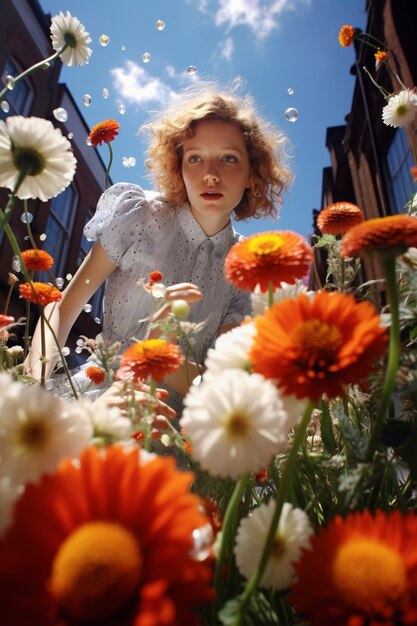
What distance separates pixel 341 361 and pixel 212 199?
0.98 m

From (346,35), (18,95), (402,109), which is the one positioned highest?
(18,95)

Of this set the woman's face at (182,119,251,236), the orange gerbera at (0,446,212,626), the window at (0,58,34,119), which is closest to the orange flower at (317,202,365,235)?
the orange gerbera at (0,446,212,626)

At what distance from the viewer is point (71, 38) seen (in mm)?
657

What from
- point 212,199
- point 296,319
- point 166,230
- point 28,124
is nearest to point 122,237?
point 166,230

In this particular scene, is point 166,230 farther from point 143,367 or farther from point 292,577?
point 292,577

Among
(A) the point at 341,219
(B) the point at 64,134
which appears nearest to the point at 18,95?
(B) the point at 64,134

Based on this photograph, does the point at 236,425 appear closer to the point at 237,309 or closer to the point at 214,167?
the point at 214,167

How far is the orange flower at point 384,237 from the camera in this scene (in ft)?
0.76

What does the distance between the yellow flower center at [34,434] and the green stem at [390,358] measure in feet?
0.54

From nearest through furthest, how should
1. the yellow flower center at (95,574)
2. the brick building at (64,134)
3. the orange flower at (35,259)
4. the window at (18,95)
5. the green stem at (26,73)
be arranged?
the yellow flower center at (95,574), the green stem at (26,73), the orange flower at (35,259), the brick building at (64,134), the window at (18,95)

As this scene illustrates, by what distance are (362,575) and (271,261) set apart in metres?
0.18

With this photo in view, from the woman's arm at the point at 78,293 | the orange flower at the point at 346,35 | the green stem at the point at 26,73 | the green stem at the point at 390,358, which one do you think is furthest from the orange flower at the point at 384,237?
the orange flower at the point at 346,35

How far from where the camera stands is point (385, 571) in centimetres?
17

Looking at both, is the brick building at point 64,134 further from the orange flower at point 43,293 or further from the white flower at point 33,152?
the white flower at point 33,152
